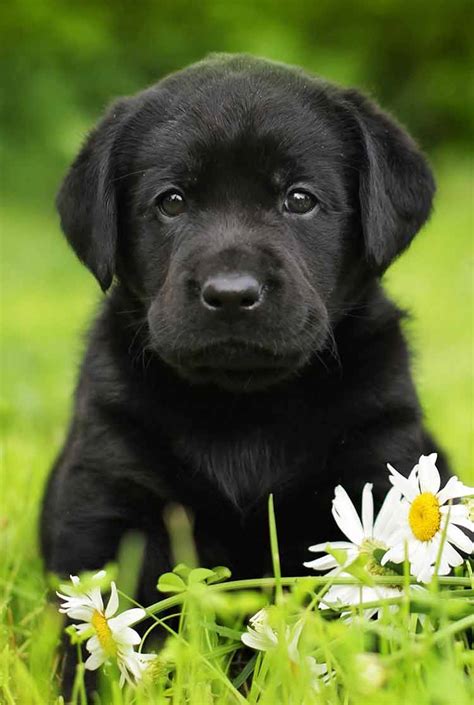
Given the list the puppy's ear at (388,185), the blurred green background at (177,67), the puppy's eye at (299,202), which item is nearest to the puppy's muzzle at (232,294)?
the puppy's eye at (299,202)

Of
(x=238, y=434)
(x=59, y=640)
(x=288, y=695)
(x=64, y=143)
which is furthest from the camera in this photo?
(x=64, y=143)

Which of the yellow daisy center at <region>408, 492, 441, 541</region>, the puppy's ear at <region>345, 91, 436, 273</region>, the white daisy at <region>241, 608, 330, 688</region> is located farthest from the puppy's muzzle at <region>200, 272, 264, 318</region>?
the white daisy at <region>241, 608, 330, 688</region>

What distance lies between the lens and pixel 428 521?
6.54ft

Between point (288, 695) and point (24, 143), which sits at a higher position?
point (24, 143)

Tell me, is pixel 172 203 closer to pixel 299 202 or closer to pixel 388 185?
pixel 299 202

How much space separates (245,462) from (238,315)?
40cm

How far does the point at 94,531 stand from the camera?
97.9 inches

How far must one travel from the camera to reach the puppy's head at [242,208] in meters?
2.37

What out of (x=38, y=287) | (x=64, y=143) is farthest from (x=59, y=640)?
(x=64, y=143)

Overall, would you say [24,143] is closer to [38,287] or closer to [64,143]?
[64,143]

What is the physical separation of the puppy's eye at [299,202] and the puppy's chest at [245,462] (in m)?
0.50

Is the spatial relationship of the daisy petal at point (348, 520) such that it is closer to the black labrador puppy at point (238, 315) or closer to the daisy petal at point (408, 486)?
the daisy petal at point (408, 486)

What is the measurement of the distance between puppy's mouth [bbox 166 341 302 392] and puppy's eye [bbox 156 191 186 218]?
368 mm

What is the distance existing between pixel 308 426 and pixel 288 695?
0.90m
